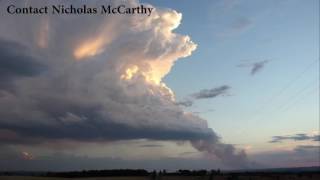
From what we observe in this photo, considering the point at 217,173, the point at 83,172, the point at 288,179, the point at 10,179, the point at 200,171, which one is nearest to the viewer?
the point at 10,179

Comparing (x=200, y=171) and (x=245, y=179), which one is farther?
(x=200, y=171)

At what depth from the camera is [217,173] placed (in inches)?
4951

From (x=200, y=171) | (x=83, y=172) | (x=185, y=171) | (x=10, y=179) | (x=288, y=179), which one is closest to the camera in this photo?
(x=10, y=179)

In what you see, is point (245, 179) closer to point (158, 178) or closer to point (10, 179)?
point (158, 178)

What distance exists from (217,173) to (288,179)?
71.1 feet

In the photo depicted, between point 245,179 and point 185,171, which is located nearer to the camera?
point 245,179

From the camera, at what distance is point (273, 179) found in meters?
107

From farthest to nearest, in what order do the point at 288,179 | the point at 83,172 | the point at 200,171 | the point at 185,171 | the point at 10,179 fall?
the point at 83,172 → the point at 185,171 → the point at 200,171 → the point at 288,179 → the point at 10,179

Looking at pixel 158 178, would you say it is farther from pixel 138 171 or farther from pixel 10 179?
pixel 138 171

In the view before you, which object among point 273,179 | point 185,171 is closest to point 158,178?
point 273,179

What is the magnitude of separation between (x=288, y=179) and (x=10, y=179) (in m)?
60.1

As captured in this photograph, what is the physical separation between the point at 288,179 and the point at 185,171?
1810 inches

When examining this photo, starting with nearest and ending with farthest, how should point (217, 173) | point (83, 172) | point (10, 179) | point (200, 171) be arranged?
point (10, 179)
point (217, 173)
point (200, 171)
point (83, 172)

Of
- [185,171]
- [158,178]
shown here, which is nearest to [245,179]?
[158,178]
